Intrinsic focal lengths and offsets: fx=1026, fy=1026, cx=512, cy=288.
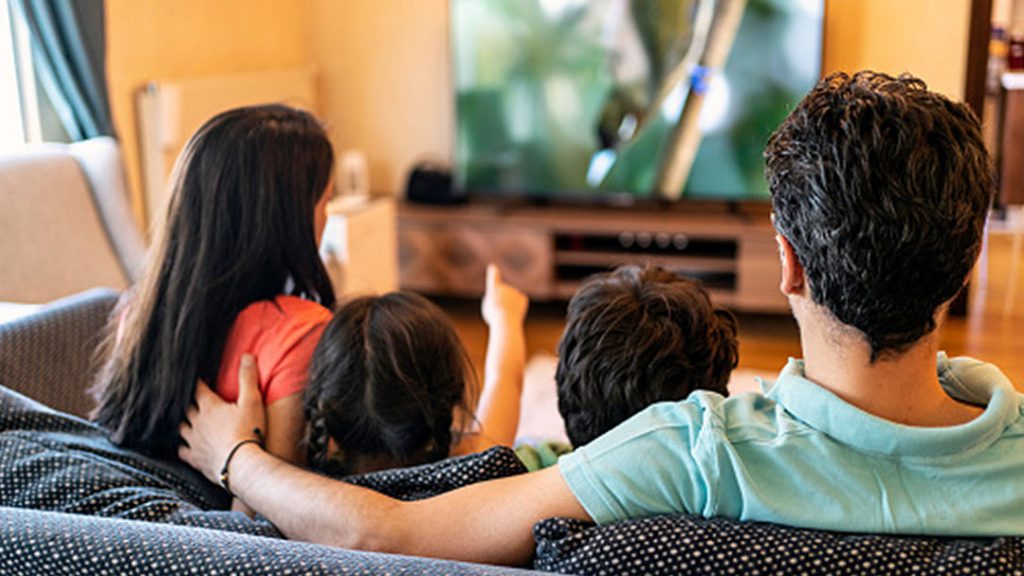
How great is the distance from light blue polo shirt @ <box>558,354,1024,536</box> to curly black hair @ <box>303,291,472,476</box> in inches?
17.0

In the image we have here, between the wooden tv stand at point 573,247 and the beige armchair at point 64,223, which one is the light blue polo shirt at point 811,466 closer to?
the beige armchair at point 64,223

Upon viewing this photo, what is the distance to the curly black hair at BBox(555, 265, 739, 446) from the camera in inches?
50.7

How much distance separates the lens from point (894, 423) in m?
0.93

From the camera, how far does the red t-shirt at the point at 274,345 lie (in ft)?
4.83

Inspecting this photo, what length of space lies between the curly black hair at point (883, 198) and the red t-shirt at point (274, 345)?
0.79 m

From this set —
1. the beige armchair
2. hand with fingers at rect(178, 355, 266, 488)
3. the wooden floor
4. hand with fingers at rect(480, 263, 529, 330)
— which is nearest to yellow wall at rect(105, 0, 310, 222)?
the beige armchair

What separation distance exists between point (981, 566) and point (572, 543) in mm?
348

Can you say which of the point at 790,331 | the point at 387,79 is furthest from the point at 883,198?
the point at 387,79

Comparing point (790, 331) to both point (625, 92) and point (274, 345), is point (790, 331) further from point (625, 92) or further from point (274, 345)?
point (274, 345)

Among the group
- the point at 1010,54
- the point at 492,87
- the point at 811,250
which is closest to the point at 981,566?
the point at 811,250

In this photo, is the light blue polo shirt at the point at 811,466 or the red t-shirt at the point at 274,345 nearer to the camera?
the light blue polo shirt at the point at 811,466

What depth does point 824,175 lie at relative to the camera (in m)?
0.88

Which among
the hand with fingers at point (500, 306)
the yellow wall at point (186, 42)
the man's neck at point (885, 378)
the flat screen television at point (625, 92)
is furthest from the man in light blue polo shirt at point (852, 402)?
the flat screen television at point (625, 92)

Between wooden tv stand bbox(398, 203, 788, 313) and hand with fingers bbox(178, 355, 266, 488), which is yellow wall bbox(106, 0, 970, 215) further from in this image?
hand with fingers bbox(178, 355, 266, 488)
